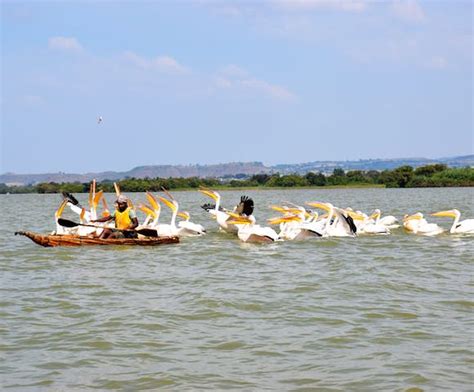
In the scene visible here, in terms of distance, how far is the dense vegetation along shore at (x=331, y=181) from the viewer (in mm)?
53156

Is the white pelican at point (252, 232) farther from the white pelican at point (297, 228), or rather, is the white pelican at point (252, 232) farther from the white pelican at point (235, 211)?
the white pelican at point (297, 228)

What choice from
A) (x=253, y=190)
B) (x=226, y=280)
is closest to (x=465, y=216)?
(x=226, y=280)

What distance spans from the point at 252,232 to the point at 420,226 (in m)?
3.69

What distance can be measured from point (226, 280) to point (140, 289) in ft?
4.09

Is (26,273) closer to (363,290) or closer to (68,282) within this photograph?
(68,282)

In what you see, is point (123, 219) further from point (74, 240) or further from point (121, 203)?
point (74, 240)

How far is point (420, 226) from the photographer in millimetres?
15953

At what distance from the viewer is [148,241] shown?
14094 millimetres

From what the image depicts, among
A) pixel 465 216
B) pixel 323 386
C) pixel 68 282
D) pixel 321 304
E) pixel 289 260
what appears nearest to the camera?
pixel 323 386

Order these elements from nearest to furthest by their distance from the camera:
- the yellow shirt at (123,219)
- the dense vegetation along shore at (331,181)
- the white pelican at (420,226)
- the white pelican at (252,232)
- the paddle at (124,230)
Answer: the paddle at (124,230) → the yellow shirt at (123,219) → the white pelican at (252,232) → the white pelican at (420,226) → the dense vegetation along shore at (331,181)

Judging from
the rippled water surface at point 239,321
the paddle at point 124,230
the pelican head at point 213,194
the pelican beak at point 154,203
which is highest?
the pelican head at point 213,194

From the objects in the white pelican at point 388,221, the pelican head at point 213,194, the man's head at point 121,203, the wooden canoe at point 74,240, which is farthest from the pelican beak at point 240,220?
the white pelican at point 388,221

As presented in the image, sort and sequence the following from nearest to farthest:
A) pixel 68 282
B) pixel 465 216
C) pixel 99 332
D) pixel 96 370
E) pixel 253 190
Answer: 1. pixel 96 370
2. pixel 99 332
3. pixel 68 282
4. pixel 465 216
5. pixel 253 190

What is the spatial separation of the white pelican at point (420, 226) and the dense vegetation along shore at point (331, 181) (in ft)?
123
